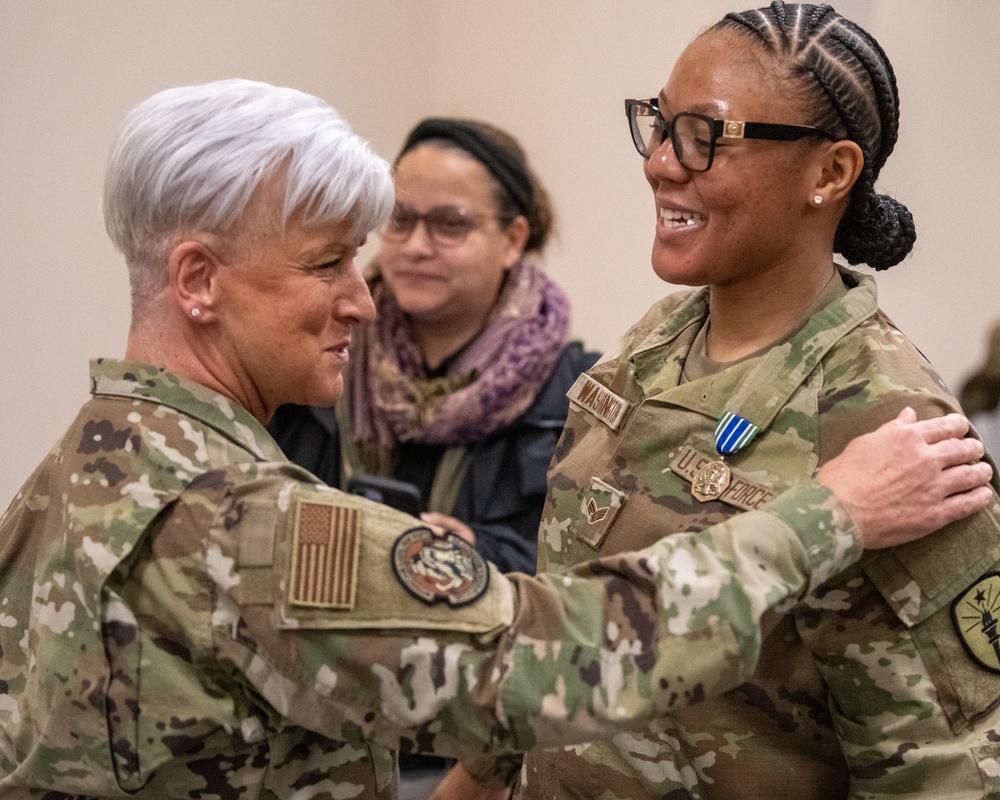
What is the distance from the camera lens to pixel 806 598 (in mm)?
1457

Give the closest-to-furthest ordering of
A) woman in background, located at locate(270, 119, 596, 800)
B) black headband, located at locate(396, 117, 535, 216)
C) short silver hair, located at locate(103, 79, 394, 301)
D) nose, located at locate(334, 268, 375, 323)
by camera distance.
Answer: short silver hair, located at locate(103, 79, 394, 301)
nose, located at locate(334, 268, 375, 323)
woman in background, located at locate(270, 119, 596, 800)
black headband, located at locate(396, 117, 535, 216)

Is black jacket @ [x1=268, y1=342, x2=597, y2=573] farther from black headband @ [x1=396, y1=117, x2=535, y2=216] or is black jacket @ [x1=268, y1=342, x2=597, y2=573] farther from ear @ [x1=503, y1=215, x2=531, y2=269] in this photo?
black headband @ [x1=396, y1=117, x2=535, y2=216]

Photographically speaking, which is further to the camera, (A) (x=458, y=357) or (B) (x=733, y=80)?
(A) (x=458, y=357)

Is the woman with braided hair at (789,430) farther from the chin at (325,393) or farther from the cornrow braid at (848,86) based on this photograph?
the chin at (325,393)

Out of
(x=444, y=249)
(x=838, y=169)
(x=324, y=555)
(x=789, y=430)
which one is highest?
(x=838, y=169)

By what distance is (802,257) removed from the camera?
1.63 metres

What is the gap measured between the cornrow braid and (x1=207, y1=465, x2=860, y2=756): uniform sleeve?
0.57 m

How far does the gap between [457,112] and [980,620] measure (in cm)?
316

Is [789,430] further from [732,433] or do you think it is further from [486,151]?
[486,151]

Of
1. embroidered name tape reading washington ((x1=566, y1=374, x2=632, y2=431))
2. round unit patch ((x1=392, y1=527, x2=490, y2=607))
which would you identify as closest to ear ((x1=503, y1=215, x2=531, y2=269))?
embroidered name tape reading washington ((x1=566, y1=374, x2=632, y2=431))

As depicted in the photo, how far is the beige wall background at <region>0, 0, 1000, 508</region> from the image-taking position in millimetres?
2764

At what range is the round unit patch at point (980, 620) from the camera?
4.71 feet

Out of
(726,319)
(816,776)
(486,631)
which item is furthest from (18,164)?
(816,776)

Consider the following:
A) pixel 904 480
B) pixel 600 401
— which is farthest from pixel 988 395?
pixel 904 480
